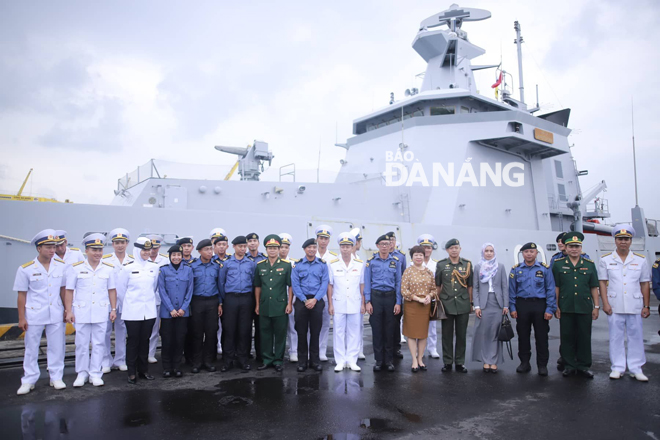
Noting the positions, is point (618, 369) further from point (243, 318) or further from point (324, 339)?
point (243, 318)

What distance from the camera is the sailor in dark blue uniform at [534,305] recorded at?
15.4 ft

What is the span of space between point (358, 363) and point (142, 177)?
219 inches

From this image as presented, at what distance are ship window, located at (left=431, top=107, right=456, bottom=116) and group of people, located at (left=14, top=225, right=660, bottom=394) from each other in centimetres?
866

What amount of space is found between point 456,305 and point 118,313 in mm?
3877

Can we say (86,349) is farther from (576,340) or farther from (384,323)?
(576,340)

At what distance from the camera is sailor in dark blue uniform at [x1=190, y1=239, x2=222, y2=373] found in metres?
4.79

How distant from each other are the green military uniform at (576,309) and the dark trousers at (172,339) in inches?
160

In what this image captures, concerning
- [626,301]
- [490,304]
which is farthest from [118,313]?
[626,301]

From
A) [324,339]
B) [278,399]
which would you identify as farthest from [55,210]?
[278,399]

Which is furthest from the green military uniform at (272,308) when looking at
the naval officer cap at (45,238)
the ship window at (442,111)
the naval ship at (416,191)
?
the ship window at (442,111)

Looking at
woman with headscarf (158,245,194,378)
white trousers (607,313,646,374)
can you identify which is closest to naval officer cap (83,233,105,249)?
woman with headscarf (158,245,194,378)

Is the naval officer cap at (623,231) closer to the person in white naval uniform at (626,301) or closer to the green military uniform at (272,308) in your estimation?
the person in white naval uniform at (626,301)

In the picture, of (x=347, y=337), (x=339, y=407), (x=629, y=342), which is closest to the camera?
(x=339, y=407)

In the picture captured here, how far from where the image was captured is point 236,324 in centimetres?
493
